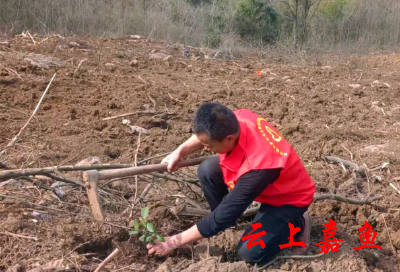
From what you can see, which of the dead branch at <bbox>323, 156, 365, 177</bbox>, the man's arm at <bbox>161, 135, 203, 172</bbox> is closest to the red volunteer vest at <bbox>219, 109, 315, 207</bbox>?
the man's arm at <bbox>161, 135, 203, 172</bbox>

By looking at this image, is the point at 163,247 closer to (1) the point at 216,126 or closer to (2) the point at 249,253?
(2) the point at 249,253

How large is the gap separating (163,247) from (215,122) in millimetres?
841

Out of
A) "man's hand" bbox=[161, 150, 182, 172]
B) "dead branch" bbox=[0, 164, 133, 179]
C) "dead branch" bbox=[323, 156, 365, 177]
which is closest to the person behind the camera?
"dead branch" bbox=[0, 164, 133, 179]

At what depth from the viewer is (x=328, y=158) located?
4453 mm

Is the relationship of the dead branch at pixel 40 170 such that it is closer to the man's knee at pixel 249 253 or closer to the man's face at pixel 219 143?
the man's face at pixel 219 143

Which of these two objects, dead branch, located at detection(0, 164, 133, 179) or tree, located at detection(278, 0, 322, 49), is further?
tree, located at detection(278, 0, 322, 49)

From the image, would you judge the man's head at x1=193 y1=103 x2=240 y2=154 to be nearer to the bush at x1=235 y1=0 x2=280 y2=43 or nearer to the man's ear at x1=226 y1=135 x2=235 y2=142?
the man's ear at x1=226 y1=135 x2=235 y2=142

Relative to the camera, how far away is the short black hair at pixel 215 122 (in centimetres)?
242

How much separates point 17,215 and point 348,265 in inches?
80.9

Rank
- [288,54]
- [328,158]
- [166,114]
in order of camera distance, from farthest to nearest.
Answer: [288,54], [166,114], [328,158]

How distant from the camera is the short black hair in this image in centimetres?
242

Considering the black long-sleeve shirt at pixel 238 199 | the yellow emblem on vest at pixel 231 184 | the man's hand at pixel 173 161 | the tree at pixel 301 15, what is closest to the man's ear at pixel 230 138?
the black long-sleeve shirt at pixel 238 199

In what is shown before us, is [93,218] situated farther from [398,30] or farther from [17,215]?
[398,30]

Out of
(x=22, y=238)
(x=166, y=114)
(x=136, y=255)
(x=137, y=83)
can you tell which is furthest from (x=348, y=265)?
(x=137, y=83)
